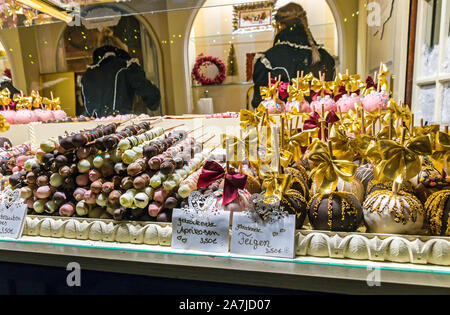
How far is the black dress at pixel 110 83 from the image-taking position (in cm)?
200

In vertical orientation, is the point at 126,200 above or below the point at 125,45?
below

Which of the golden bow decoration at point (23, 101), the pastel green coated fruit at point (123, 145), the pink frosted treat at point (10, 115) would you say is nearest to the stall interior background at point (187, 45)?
the golden bow decoration at point (23, 101)

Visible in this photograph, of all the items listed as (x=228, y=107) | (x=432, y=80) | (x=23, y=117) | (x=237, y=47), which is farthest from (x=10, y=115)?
(x=432, y=80)

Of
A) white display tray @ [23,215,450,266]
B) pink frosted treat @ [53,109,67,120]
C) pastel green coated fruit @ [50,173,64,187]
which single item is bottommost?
white display tray @ [23,215,450,266]

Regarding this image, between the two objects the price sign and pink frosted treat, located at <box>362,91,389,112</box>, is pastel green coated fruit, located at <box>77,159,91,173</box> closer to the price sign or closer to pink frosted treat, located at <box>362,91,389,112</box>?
the price sign

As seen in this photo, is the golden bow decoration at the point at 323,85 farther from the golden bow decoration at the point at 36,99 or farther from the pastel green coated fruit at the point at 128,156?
the golden bow decoration at the point at 36,99

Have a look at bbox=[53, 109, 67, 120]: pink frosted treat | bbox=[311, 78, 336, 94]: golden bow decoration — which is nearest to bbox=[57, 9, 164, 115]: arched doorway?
Answer: bbox=[53, 109, 67, 120]: pink frosted treat

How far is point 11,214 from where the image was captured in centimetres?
81

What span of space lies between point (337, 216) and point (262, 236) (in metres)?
0.16

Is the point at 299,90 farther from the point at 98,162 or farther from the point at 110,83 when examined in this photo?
the point at 110,83

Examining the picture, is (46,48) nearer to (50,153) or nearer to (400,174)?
(50,153)

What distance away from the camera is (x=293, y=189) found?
72 centimetres

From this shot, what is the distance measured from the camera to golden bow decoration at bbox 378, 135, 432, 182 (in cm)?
57
